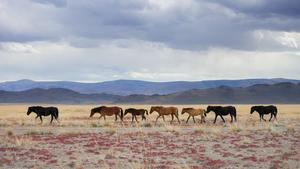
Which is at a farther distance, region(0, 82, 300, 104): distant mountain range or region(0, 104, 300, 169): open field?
region(0, 82, 300, 104): distant mountain range

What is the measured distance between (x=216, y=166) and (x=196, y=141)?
7266 mm

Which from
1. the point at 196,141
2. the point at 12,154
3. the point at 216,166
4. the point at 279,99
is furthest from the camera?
the point at 279,99

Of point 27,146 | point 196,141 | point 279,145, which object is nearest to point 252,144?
point 279,145

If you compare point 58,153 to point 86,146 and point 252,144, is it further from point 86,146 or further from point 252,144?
point 252,144

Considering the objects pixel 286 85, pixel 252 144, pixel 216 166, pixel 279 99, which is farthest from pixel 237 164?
pixel 286 85

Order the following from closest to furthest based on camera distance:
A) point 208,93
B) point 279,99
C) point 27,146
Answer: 1. point 27,146
2. point 279,99
3. point 208,93

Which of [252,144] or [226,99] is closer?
[252,144]

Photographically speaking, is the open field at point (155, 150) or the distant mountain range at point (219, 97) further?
the distant mountain range at point (219, 97)

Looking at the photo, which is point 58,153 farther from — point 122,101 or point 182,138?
point 122,101

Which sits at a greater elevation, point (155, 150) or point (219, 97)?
point (219, 97)

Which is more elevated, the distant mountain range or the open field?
the distant mountain range

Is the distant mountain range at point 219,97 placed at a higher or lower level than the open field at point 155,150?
higher

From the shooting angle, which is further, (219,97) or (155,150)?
(219,97)

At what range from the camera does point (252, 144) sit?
23422mm
